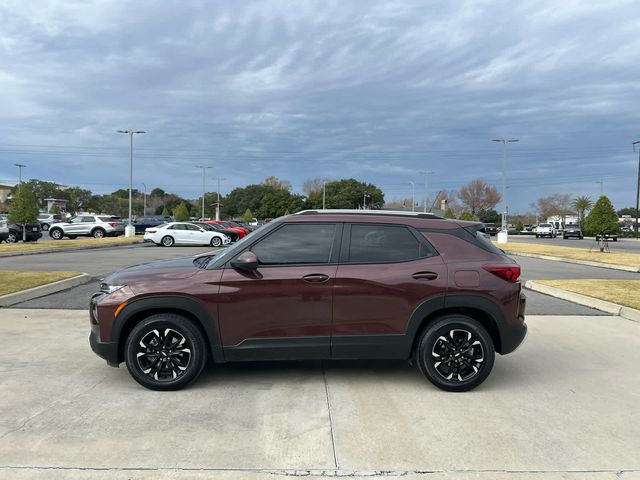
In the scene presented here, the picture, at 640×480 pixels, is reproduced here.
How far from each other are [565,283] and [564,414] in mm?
8401

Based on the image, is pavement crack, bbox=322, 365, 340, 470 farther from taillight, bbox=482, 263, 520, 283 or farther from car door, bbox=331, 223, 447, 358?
taillight, bbox=482, 263, 520, 283

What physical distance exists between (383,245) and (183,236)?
25328 mm

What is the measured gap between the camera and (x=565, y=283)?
1202 centimetres

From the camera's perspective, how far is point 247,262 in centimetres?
460

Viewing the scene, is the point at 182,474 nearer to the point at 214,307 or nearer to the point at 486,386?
the point at 214,307

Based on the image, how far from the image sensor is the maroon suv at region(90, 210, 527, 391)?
15.5 feet

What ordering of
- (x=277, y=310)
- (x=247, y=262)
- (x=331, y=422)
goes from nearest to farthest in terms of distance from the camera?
(x=331, y=422), (x=247, y=262), (x=277, y=310)

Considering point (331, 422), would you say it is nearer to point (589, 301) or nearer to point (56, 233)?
point (589, 301)

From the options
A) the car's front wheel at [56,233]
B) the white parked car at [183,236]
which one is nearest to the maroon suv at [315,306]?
the white parked car at [183,236]

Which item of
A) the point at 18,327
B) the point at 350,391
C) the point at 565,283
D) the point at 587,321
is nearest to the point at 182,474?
the point at 350,391

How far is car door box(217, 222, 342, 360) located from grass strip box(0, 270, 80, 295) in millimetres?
6790

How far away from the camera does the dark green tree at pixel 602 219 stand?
26.8m

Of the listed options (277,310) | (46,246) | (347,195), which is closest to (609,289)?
(277,310)

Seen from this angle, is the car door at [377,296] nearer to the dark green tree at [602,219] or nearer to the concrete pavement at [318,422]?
the concrete pavement at [318,422]
